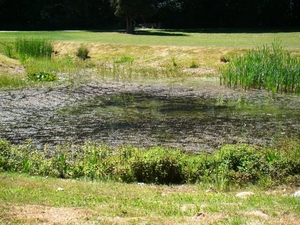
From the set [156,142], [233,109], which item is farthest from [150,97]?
[156,142]

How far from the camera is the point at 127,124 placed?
15219 millimetres

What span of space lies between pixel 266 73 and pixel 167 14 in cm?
3762

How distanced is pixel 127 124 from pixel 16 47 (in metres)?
18.3

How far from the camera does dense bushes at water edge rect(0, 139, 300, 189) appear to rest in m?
9.67

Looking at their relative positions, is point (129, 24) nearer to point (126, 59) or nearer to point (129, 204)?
point (126, 59)

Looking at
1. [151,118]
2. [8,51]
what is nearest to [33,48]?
[8,51]

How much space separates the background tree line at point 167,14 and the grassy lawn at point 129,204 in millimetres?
45599

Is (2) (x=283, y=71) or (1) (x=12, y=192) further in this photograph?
(2) (x=283, y=71)

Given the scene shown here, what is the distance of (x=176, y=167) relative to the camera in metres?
9.87

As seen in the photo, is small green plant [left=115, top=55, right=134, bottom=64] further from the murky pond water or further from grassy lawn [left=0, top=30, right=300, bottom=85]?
the murky pond water

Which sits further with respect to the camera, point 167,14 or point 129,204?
point 167,14

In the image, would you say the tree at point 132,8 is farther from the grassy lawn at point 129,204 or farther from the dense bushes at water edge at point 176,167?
the grassy lawn at point 129,204

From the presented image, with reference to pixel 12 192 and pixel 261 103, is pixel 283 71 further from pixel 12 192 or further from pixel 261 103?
pixel 12 192

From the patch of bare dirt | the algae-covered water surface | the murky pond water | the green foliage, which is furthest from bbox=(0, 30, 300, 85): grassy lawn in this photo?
the patch of bare dirt
